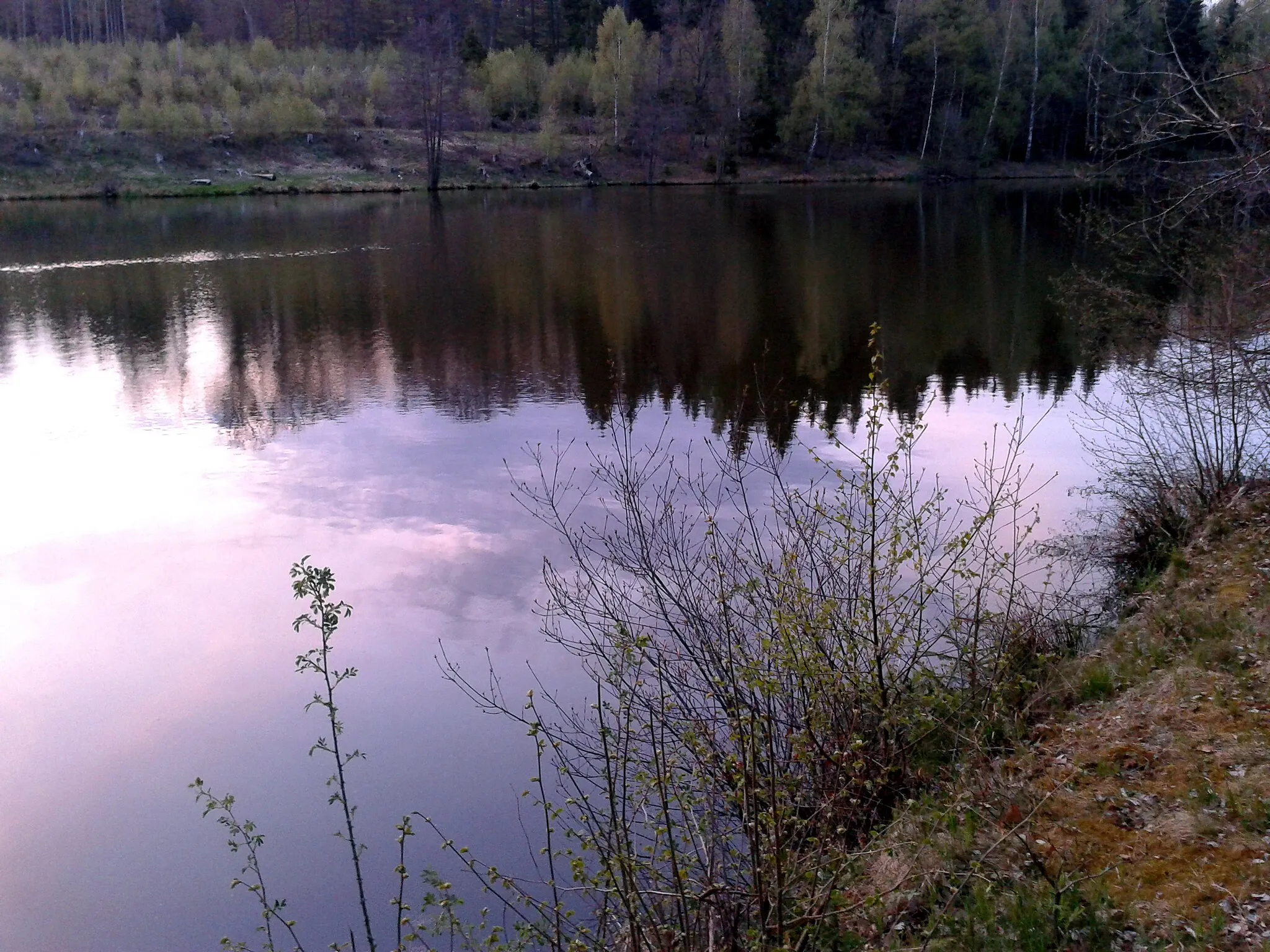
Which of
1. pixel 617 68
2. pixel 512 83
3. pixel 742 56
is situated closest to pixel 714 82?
pixel 742 56

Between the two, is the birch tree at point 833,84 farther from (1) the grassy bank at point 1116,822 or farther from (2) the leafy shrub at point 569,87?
(1) the grassy bank at point 1116,822

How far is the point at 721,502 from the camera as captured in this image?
11.4m

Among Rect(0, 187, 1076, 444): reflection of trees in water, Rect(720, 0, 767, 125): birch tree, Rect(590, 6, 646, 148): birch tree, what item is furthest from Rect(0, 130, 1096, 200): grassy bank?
Rect(0, 187, 1076, 444): reflection of trees in water

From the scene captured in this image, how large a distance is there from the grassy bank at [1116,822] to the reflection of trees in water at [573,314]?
13.5 ft

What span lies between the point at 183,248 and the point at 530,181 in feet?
93.2

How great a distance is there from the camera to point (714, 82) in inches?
2461

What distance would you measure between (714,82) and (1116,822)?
2449 inches

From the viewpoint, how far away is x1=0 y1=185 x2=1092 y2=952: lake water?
22.6ft

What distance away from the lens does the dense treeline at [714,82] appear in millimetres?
57750

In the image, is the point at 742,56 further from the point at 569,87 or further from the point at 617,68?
the point at 569,87

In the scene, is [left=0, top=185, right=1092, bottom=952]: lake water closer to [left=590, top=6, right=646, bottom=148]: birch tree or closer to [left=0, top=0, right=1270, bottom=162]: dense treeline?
[left=0, top=0, right=1270, bottom=162]: dense treeline

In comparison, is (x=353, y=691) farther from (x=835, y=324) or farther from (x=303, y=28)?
(x=303, y=28)

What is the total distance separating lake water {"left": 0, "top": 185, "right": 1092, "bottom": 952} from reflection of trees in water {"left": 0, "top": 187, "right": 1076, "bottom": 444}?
116mm

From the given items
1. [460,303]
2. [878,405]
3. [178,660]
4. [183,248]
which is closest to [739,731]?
[878,405]
